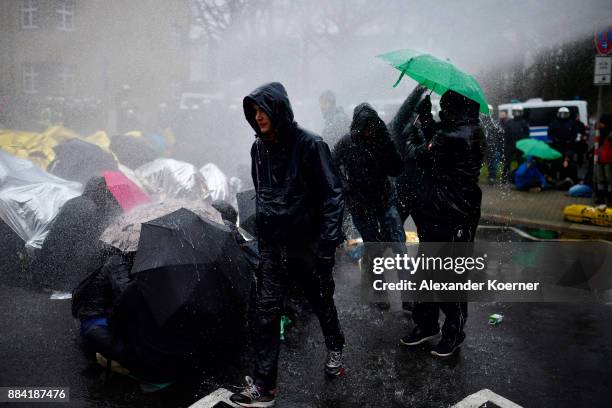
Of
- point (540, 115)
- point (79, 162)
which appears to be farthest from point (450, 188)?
point (540, 115)

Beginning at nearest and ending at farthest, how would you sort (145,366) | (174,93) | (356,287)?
(145,366), (356,287), (174,93)

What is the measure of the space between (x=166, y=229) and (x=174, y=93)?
2294cm

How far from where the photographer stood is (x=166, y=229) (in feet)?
10.9

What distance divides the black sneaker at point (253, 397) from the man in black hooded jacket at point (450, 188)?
4.22 ft

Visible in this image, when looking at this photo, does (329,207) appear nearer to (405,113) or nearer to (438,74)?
(438,74)

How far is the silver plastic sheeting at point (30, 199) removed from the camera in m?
5.16

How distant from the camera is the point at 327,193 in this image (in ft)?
10.5

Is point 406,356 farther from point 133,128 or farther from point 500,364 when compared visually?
point 133,128

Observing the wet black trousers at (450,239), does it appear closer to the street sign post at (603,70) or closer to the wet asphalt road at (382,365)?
the wet asphalt road at (382,365)

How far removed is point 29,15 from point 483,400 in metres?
24.4

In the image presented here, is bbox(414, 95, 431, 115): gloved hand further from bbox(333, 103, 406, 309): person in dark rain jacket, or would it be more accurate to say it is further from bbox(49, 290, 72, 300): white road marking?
bbox(49, 290, 72, 300): white road marking

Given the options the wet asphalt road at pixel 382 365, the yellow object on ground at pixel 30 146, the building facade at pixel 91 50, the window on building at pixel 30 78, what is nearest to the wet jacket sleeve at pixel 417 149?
the wet asphalt road at pixel 382 365

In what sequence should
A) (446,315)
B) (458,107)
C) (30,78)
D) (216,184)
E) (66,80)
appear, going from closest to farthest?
(458,107) → (446,315) → (216,184) → (30,78) → (66,80)

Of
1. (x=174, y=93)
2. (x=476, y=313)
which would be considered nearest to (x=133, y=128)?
(x=174, y=93)
